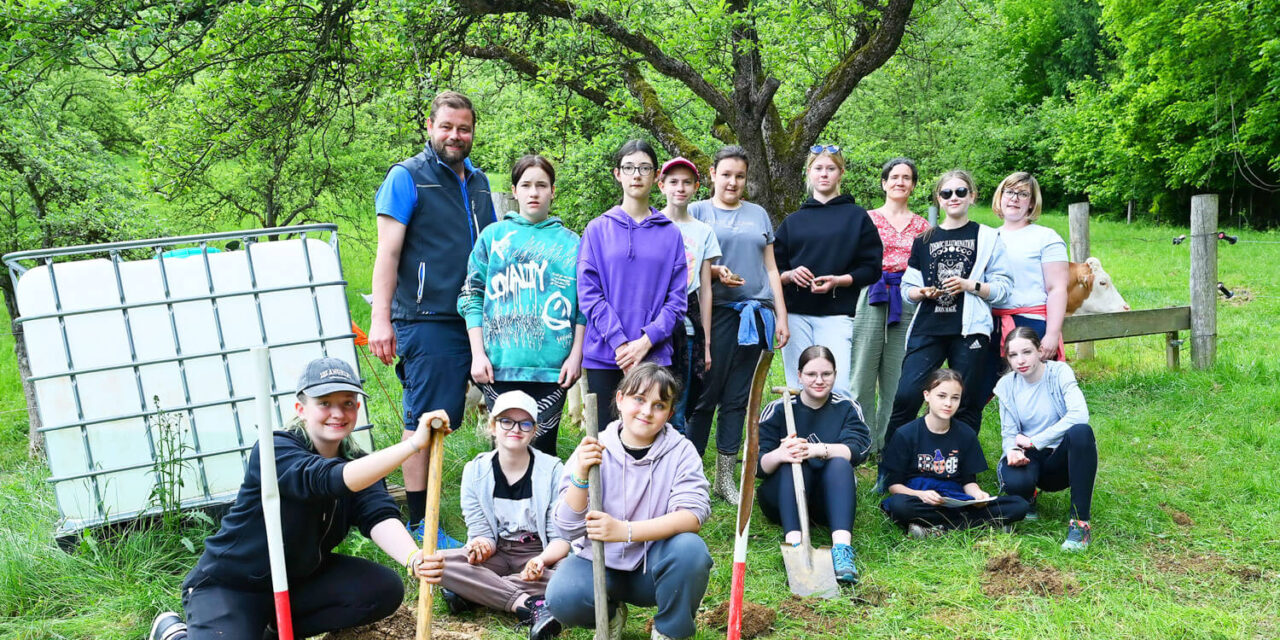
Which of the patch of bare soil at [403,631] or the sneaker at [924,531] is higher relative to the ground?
the patch of bare soil at [403,631]

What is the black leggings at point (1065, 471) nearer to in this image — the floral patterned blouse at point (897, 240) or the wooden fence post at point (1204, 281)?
the floral patterned blouse at point (897, 240)

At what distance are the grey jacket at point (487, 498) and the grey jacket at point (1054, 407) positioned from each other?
224 centimetres

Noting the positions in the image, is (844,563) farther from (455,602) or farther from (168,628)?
(168,628)

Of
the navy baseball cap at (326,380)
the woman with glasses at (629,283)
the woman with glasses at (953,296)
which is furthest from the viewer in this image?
the woman with glasses at (953,296)

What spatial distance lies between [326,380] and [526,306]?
112cm

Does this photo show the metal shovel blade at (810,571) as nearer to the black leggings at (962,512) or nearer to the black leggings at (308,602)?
the black leggings at (962,512)

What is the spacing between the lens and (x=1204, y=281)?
7277 mm

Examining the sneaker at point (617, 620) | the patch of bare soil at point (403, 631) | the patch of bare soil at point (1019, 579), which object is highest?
the sneaker at point (617, 620)

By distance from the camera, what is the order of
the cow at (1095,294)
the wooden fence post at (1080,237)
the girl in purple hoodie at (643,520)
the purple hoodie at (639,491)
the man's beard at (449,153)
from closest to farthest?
the girl in purple hoodie at (643,520) → the purple hoodie at (639,491) → the man's beard at (449,153) → the cow at (1095,294) → the wooden fence post at (1080,237)

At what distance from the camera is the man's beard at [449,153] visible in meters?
3.94

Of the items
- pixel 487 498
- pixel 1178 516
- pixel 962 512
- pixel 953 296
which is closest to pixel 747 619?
pixel 487 498

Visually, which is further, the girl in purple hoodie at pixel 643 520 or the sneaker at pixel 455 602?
the sneaker at pixel 455 602

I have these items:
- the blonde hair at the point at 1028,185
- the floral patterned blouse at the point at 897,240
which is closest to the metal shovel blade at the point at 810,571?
the floral patterned blouse at the point at 897,240

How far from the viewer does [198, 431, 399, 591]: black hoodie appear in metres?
2.78
